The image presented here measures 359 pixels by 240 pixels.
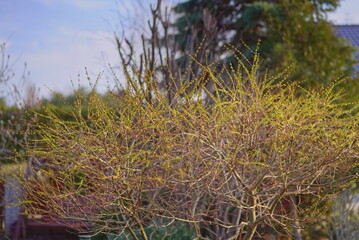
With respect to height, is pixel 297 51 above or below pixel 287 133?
above

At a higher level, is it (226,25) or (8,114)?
(226,25)

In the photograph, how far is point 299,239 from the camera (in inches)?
280

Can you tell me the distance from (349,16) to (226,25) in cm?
664

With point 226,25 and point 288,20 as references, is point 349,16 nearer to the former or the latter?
point 226,25

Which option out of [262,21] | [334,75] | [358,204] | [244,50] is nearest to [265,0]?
[262,21]

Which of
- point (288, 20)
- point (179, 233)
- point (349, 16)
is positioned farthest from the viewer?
point (349, 16)

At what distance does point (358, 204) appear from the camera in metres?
7.38

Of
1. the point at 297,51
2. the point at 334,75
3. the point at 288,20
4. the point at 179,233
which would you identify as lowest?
the point at 179,233

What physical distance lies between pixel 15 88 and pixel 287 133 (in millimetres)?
7380

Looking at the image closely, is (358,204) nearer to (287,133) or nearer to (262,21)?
(287,133)

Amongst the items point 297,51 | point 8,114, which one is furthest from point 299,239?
point 8,114

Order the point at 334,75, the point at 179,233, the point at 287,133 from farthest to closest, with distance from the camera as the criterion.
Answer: the point at 334,75 → the point at 179,233 → the point at 287,133

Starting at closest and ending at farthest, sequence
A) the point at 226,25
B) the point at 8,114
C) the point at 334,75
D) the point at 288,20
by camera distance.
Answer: the point at 334,75 → the point at 288,20 → the point at 8,114 → the point at 226,25

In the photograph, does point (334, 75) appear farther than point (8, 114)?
No
